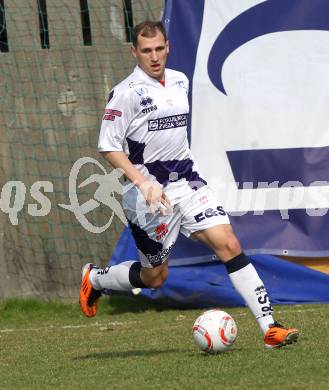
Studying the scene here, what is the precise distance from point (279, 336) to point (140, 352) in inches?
40.0

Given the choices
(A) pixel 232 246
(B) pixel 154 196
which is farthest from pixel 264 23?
(B) pixel 154 196

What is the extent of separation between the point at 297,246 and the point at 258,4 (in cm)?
218

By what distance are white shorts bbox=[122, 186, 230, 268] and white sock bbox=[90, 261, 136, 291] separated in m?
0.20

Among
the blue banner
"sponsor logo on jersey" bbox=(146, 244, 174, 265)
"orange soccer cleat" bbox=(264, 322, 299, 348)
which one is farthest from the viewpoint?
the blue banner

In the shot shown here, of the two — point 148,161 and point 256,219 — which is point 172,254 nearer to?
point 256,219

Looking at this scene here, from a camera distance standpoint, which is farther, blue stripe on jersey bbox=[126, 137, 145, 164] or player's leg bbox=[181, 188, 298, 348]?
blue stripe on jersey bbox=[126, 137, 145, 164]

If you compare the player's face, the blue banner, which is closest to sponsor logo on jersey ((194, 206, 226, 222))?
the player's face

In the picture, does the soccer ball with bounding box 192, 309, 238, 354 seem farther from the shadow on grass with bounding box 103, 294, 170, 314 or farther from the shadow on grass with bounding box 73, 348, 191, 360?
the shadow on grass with bounding box 103, 294, 170, 314

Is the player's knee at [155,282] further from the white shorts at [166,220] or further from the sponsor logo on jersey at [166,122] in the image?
the sponsor logo on jersey at [166,122]

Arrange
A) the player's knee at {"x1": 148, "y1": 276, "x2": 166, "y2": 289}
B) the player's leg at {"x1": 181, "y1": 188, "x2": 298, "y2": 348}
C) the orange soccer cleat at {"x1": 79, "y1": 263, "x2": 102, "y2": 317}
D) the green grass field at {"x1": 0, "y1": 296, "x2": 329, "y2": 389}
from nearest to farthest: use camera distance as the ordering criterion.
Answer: the green grass field at {"x1": 0, "y1": 296, "x2": 329, "y2": 389} < the player's leg at {"x1": 181, "y1": 188, "x2": 298, "y2": 348} < the player's knee at {"x1": 148, "y1": 276, "x2": 166, "y2": 289} < the orange soccer cleat at {"x1": 79, "y1": 263, "x2": 102, "y2": 317}

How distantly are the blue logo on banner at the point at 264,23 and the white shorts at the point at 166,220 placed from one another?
278 cm

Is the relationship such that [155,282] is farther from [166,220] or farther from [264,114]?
[264,114]

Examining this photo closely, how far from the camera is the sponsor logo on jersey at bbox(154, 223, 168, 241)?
6.63 m

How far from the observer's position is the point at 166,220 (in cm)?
661
